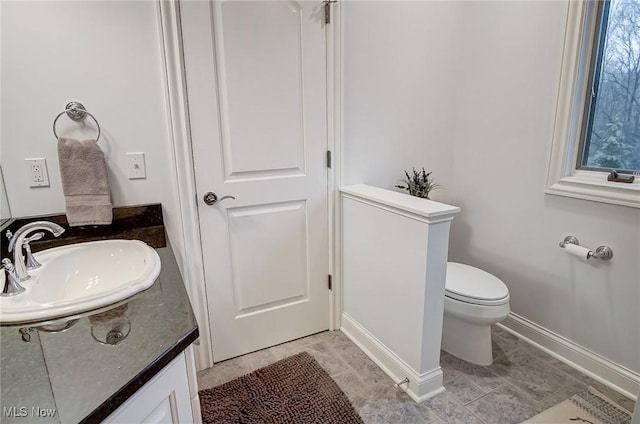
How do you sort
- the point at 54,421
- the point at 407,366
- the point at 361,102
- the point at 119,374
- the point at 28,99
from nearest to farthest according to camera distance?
1. the point at 54,421
2. the point at 119,374
3. the point at 28,99
4. the point at 407,366
5. the point at 361,102

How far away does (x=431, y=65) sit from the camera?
7.33 feet

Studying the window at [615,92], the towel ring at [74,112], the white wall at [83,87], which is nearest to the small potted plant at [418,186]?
the window at [615,92]

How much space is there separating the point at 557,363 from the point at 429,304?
0.95m

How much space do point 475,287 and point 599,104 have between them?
1088 millimetres

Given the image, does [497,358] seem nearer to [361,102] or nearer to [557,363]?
[557,363]

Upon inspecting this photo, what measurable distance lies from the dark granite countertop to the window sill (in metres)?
1.86

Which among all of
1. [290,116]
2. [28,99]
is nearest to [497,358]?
[290,116]

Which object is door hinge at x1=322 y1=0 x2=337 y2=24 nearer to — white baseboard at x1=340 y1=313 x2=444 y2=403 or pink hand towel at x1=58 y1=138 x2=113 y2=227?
pink hand towel at x1=58 y1=138 x2=113 y2=227

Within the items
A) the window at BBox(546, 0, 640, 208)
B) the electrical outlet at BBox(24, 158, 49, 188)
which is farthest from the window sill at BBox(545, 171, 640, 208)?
the electrical outlet at BBox(24, 158, 49, 188)

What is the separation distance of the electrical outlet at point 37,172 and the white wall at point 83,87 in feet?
0.06

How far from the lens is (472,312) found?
1805mm

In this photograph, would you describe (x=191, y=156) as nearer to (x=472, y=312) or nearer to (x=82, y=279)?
(x=82, y=279)

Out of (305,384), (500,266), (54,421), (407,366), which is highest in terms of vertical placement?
(54,421)

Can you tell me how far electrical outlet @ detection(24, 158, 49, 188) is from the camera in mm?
1422
